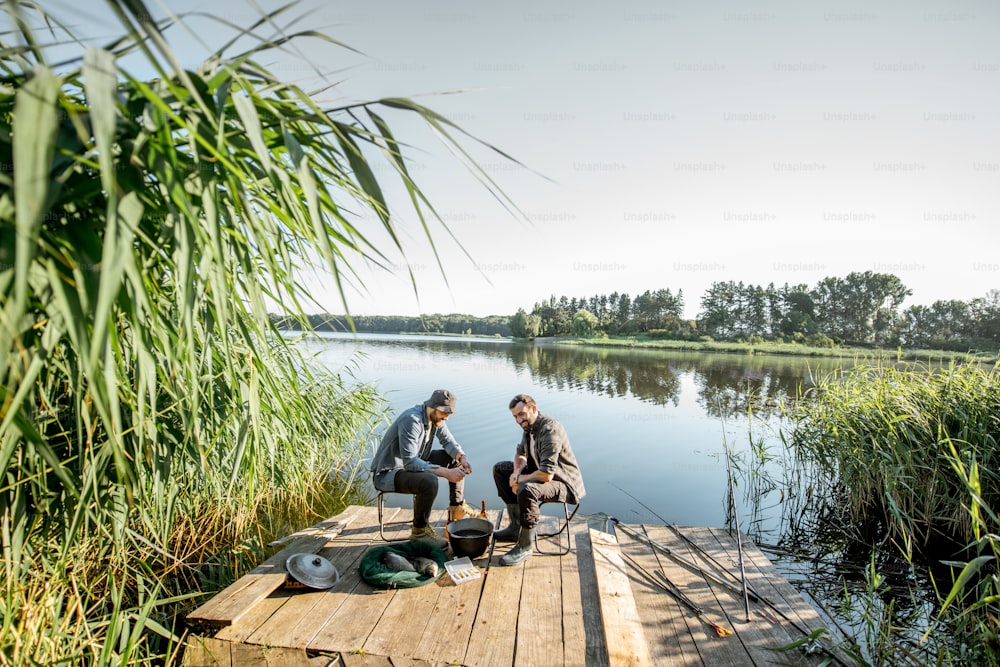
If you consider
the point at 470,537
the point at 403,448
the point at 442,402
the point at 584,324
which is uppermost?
the point at 584,324

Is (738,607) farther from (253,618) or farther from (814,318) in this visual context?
(814,318)

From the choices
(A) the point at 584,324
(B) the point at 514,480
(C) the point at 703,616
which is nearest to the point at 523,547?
(B) the point at 514,480

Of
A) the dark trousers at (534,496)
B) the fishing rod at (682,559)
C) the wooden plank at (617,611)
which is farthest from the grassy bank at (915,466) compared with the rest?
the dark trousers at (534,496)

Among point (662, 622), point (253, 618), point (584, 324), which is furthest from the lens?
point (584, 324)

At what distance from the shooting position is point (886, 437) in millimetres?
4957

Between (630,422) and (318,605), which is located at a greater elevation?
(318,605)

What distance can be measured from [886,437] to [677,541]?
8.16ft

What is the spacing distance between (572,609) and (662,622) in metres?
0.67

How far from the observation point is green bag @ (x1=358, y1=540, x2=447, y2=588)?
3088 mm

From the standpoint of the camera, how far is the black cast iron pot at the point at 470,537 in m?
3.47

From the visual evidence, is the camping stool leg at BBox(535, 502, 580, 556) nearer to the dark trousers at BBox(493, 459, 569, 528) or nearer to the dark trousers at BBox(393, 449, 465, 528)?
the dark trousers at BBox(493, 459, 569, 528)

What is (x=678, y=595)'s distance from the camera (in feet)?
11.2

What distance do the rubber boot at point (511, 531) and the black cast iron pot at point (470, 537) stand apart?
8.0 inches

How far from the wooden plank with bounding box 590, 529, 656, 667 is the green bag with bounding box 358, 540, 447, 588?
1.06m
